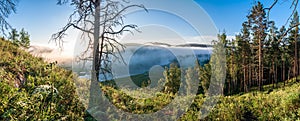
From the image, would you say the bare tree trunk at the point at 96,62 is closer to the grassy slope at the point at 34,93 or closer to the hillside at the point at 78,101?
the hillside at the point at 78,101

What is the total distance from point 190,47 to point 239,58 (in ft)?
90.1

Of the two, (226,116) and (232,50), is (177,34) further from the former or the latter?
(232,50)

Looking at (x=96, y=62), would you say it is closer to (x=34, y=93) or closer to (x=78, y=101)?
(x=78, y=101)

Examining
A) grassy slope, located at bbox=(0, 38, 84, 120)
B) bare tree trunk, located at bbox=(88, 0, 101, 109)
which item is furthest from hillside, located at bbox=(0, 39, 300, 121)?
bare tree trunk, located at bbox=(88, 0, 101, 109)

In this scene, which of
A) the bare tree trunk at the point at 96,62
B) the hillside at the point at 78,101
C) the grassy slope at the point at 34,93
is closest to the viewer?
the grassy slope at the point at 34,93

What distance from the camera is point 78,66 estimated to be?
580 cm

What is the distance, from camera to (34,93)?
344cm

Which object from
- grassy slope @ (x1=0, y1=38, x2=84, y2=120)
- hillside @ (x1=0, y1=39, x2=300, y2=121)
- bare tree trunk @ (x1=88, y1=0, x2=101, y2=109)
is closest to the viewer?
grassy slope @ (x1=0, y1=38, x2=84, y2=120)

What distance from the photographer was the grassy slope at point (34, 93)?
281cm

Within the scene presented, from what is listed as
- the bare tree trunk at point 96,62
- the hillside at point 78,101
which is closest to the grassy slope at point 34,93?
the hillside at point 78,101

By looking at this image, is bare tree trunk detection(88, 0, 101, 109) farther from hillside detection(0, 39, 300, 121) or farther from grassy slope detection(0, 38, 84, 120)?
grassy slope detection(0, 38, 84, 120)

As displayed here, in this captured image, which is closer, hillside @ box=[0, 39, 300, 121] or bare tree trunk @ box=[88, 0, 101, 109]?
hillside @ box=[0, 39, 300, 121]

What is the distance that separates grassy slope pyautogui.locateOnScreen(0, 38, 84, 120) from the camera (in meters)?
2.81

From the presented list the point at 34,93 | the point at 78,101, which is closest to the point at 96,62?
the point at 78,101
